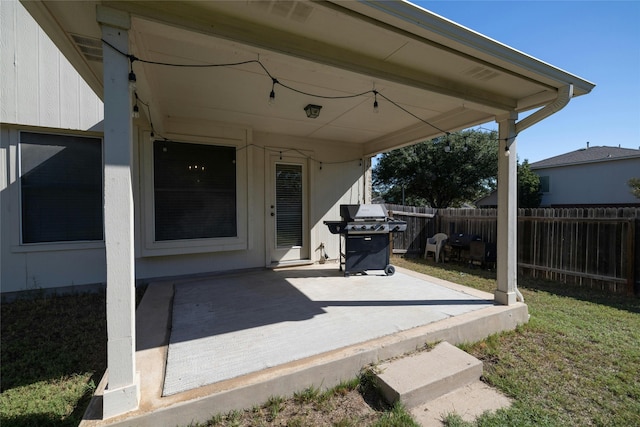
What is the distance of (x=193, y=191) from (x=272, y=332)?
9.39 ft

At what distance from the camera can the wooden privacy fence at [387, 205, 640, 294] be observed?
179 inches

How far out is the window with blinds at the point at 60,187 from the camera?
377 centimetres

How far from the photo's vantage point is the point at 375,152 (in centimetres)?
586

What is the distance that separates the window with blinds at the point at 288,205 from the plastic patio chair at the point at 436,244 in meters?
3.73

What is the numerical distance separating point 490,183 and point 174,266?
17561 millimetres

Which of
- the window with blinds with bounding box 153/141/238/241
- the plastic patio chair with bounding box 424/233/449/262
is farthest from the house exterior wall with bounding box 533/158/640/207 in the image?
the window with blinds with bounding box 153/141/238/241

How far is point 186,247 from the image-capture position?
442cm

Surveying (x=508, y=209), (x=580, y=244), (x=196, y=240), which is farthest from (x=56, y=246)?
(x=580, y=244)

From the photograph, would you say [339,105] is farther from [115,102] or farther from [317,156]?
[115,102]

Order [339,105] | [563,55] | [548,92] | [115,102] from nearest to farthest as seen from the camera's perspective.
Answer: [115,102] → [548,92] → [339,105] → [563,55]

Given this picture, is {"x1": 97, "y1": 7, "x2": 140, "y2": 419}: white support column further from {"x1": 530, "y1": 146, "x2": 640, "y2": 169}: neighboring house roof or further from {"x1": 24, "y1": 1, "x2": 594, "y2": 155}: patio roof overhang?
{"x1": 530, "y1": 146, "x2": 640, "y2": 169}: neighboring house roof

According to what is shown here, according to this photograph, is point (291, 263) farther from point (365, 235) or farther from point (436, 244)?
point (436, 244)

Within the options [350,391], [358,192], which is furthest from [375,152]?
[350,391]

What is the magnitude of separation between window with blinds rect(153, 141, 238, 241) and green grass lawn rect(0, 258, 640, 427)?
1357 millimetres
